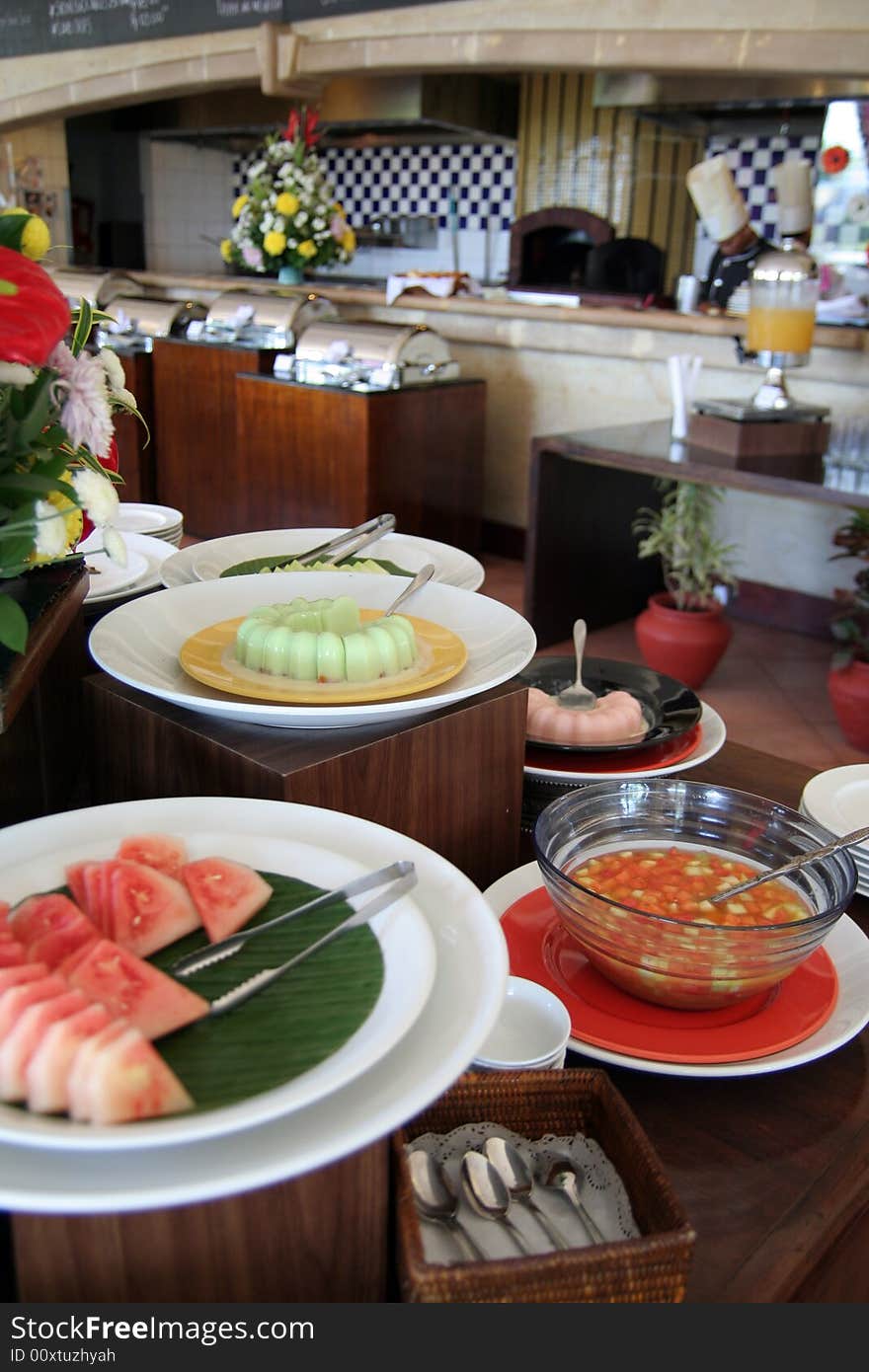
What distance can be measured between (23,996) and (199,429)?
187 inches

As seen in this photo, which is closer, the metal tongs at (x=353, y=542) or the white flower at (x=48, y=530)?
the white flower at (x=48, y=530)

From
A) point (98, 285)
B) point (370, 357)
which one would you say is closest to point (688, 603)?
point (370, 357)

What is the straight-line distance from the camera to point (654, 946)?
2.95ft

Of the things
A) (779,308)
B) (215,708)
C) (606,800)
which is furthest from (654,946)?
(779,308)

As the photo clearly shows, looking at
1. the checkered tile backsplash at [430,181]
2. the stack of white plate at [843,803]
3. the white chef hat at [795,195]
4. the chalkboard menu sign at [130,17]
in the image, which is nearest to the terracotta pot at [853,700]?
the white chef hat at [795,195]

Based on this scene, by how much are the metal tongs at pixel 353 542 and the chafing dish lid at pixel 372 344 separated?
9.70 feet

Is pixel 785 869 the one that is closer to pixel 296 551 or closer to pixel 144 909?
pixel 144 909

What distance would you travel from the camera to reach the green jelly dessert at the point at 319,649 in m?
1.02

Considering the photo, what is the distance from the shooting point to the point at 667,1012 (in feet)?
3.10

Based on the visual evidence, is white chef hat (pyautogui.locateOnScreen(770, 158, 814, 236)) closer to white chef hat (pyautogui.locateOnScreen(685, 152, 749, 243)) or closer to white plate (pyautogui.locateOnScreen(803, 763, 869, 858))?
white chef hat (pyautogui.locateOnScreen(685, 152, 749, 243))

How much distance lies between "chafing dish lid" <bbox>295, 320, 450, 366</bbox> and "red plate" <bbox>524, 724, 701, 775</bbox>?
3.19 metres

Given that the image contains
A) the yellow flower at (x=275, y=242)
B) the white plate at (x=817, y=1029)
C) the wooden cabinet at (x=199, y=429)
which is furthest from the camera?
the yellow flower at (x=275, y=242)

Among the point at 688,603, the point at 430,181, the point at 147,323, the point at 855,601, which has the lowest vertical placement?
the point at 688,603

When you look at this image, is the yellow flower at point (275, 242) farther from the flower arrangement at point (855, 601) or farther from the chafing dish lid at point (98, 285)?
the flower arrangement at point (855, 601)
